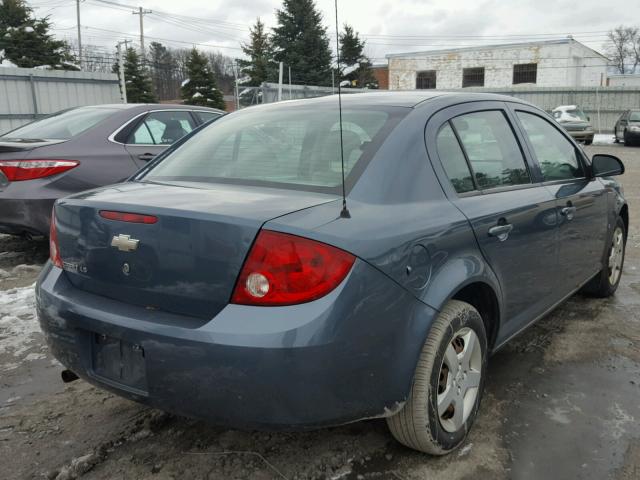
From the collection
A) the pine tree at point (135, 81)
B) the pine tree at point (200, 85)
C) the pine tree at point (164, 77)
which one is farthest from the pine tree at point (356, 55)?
the pine tree at point (164, 77)

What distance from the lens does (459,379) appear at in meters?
2.42

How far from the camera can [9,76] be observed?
13.3 meters

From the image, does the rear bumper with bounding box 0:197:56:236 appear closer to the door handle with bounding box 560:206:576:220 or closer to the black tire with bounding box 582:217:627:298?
the door handle with bounding box 560:206:576:220

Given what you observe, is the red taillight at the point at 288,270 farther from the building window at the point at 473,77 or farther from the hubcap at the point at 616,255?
the building window at the point at 473,77

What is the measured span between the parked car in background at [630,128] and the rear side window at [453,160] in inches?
911

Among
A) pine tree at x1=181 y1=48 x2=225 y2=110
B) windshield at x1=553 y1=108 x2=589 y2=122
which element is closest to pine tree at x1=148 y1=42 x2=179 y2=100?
pine tree at x1=181 y1=48 x2=225 y2=110

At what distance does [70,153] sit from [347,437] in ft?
12.8

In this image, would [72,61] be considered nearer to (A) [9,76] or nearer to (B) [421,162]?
(A) [9,76]

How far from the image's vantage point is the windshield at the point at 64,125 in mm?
5445

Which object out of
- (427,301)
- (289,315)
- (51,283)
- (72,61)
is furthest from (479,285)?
(72,61)

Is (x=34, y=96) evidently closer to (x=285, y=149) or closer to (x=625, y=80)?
(x=285, y=149)

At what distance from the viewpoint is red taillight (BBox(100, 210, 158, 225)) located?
205cm

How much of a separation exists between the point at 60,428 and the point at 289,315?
1516 mm

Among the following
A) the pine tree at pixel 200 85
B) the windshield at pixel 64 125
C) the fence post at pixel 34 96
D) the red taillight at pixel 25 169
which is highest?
the pine tree at pixel 200 85
